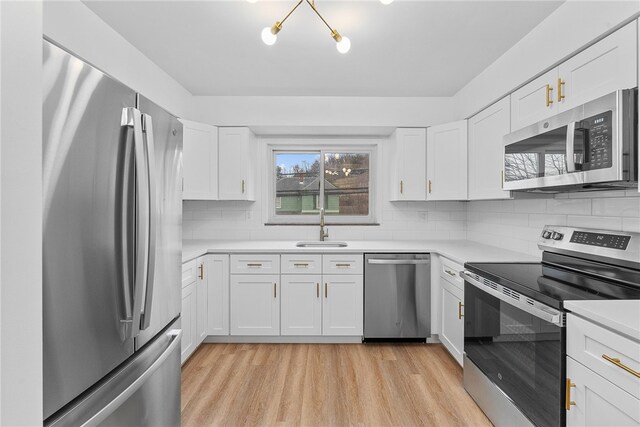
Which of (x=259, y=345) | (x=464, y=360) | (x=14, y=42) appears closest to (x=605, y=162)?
(x=464, y=360)

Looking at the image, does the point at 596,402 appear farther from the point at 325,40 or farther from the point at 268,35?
the point at 325,40

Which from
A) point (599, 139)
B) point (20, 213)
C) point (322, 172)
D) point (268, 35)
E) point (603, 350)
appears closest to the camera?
point (20, 213)

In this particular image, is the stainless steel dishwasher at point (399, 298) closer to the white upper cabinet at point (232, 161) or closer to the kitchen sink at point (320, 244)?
the kitchen sink at point (320, 244)

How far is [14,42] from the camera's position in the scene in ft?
1.68

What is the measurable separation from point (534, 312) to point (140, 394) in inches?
64.3

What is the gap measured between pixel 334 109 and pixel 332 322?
2098mm

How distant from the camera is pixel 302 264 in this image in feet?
9.88

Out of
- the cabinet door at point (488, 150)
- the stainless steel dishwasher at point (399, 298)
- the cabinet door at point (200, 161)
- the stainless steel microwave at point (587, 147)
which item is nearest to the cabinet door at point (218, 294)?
the cabinet door at point (200, 161)

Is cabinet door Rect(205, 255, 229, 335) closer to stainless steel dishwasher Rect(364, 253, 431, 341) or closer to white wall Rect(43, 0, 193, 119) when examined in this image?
stainless steel dishwasher Rect(364, 253, 431, 341)

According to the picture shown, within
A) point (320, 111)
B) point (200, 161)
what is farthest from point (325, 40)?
point (200, 161)

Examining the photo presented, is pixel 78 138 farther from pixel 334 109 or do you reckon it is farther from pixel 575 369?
pixel 334 109

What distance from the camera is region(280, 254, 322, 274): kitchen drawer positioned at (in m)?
3.01

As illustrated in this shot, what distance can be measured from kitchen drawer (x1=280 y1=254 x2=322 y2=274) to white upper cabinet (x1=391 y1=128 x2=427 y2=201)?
115 centimetres

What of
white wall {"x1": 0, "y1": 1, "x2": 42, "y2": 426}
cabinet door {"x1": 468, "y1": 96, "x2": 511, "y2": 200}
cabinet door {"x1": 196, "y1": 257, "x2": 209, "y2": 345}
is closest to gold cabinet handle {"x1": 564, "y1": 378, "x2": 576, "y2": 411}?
cabinet door {"x1": 468, "y1": 96, "x2": 511, "y2": 200}
